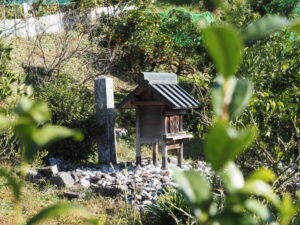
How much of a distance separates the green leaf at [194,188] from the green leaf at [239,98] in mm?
56

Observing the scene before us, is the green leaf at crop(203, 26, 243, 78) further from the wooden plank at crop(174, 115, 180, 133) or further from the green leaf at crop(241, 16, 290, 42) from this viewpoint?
the wooden plank at crop(174, 115, 180, 133)

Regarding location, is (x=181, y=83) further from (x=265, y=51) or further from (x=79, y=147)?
(x=265, y=51)

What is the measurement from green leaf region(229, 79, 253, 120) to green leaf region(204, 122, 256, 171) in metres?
0.04

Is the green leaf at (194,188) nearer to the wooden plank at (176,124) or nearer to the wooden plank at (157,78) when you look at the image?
Answer: the wooden plank at (157,78)

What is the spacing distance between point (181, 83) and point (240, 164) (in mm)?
11450

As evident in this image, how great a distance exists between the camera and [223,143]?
360 mm

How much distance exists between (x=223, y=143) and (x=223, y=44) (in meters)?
0.06

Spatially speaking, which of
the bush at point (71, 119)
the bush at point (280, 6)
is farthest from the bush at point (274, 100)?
the bush at point (280, 6)

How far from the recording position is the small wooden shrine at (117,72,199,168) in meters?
9.37

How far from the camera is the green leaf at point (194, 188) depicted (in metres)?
0.38

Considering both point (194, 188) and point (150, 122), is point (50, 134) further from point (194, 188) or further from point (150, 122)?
point (150, 122)

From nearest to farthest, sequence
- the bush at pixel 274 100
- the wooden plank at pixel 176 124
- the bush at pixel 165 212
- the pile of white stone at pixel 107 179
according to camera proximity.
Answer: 1. the bush at pixel 274 100
2. the bush at pixel 165 212
3. the pile of white stone at pixel 107 179
4. the wooden plank at pixel 176 124

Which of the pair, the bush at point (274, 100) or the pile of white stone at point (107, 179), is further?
the pile of white stone at point (107, 179)

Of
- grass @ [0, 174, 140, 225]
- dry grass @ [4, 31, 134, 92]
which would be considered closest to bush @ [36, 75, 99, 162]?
grass @ [0, 174, 140, 225]
